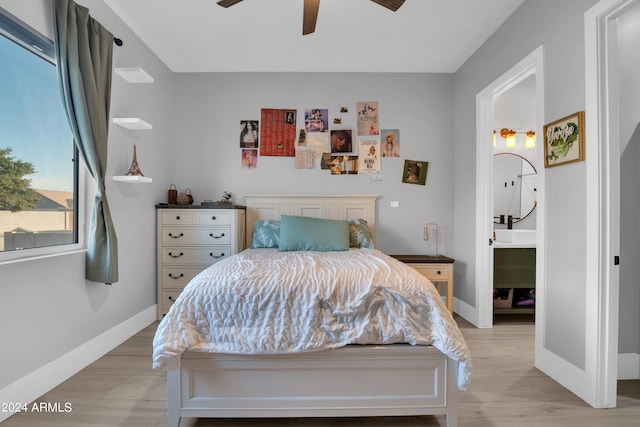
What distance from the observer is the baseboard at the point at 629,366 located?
2.22 metres

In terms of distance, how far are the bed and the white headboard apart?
6.74 feet

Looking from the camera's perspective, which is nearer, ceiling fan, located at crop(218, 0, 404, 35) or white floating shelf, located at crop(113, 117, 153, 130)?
ceiling fan, located at crop(218, 0, 404, 35)

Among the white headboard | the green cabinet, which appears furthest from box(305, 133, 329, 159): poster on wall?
the green cabinet

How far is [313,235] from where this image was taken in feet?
9.98

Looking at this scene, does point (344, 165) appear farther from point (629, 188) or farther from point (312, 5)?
point (629, 188)

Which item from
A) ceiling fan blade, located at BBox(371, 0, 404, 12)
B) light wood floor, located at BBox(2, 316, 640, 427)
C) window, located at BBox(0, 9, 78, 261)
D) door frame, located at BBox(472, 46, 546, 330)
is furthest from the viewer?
door frame, located at BBox(472, 46, 546, 330)

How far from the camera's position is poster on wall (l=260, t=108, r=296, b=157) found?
12.6ft

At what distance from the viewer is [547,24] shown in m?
2.33

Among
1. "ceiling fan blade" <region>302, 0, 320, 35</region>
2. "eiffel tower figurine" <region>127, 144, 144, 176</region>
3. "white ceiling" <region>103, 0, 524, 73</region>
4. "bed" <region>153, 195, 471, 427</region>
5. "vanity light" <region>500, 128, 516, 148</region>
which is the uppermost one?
"white ceiling" <region>103, 0, 524, 73</region>

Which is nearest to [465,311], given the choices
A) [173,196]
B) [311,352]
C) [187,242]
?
[311,352]

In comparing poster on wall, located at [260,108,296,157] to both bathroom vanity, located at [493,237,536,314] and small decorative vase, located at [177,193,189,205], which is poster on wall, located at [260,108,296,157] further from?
bathroom vanity, located at [493,237,536,314]

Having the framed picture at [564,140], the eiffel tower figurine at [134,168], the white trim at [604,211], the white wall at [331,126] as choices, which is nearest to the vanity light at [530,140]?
the white wall at [331,126]

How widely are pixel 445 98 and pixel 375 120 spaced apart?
0.86 m

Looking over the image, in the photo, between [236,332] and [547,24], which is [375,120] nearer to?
[547,24]
